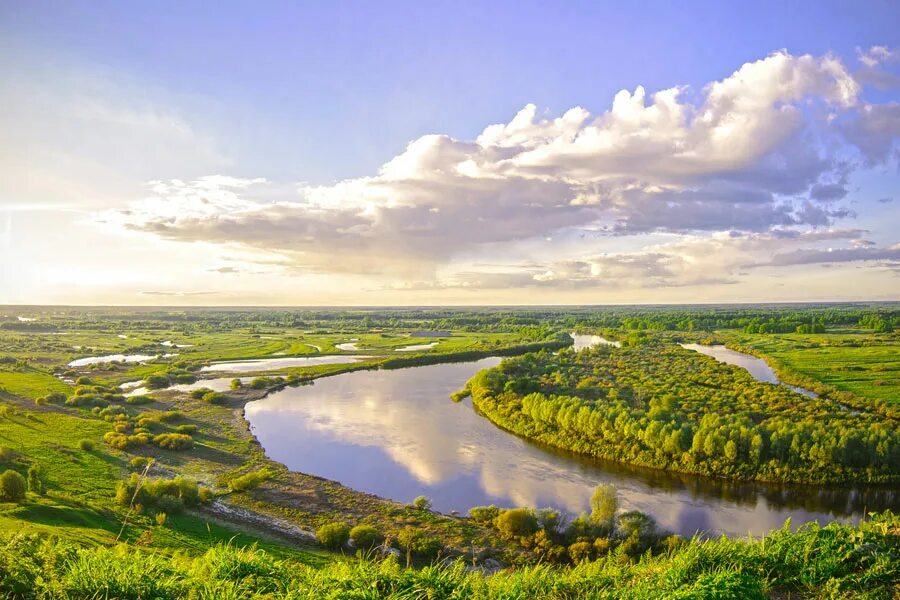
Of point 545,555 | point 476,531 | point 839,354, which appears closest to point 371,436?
point 476,531

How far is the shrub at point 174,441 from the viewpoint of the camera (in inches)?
1313

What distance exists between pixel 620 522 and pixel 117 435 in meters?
30.7

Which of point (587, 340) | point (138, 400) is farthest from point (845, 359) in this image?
point (138, 400)

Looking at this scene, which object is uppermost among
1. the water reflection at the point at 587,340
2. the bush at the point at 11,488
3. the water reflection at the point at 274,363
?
the bush at the point at 11,488

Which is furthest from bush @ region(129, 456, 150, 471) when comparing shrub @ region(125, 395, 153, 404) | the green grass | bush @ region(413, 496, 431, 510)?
the green grass

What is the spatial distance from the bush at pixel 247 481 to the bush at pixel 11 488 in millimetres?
9195

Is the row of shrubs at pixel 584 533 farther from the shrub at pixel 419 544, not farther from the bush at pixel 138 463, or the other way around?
the bush at pixel 138 463

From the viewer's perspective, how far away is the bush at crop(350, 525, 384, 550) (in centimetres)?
2116

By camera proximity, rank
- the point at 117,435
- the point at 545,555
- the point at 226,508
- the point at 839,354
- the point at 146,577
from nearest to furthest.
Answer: the point at 146,577, the point at 545,555, the point at 226,508, the point at 117,435, the point at 839,354

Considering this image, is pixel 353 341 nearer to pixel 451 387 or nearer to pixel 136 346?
pixel 136 346

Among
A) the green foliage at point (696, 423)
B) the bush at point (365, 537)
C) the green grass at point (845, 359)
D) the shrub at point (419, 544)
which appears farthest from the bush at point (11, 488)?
the green grass at point (845, 359)

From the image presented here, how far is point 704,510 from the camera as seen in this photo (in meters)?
25.5

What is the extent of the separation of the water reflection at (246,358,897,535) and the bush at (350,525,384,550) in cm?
535

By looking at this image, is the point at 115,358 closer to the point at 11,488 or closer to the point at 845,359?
the point at 11,488
